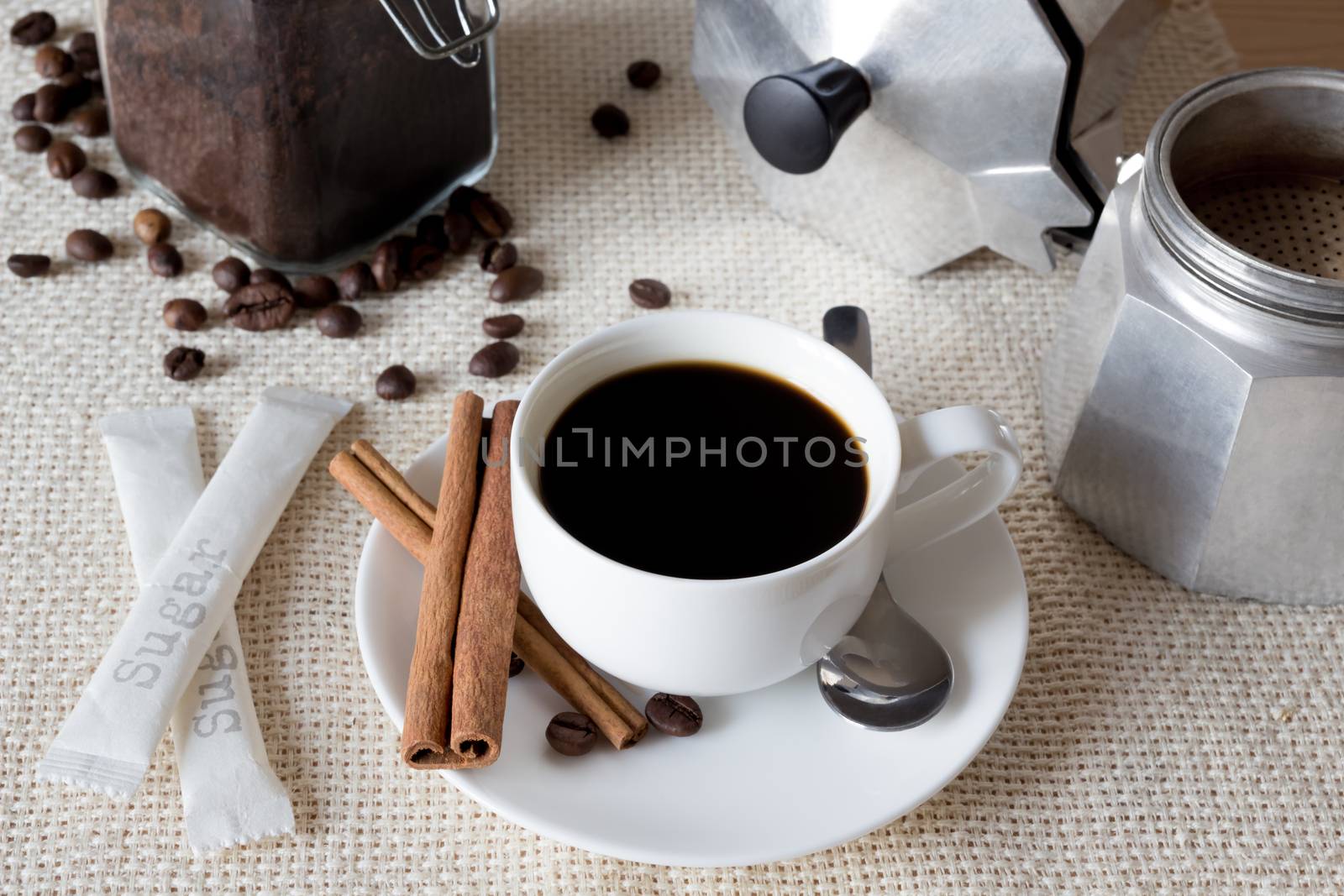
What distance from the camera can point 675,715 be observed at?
2.49 feet

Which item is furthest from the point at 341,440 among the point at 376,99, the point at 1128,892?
the point at 1128,892

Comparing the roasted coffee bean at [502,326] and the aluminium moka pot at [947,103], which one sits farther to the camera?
the roasted coffee bean at [502,326]

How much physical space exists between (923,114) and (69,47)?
0.86m

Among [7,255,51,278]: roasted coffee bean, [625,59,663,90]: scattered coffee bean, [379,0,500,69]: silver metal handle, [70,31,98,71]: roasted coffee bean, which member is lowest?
[7,255,51,278]: roasted coffee bean

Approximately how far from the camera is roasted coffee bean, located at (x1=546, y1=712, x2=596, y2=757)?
0.74 metres

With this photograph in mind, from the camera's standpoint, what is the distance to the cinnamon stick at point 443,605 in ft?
2.34

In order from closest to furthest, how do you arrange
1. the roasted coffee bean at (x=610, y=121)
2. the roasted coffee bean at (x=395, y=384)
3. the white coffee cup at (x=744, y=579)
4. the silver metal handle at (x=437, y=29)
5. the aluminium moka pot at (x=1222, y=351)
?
the white coffee cup at (x=744, y=579), the aluminium moka pot at (x=1222, y=351), the silver metal handle at (x=437, y=29), the roasted coffee bean at (x=395, y=384), the roasted coffee bean at (x=610, y=121)

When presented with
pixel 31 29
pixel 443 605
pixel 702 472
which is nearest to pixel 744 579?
pixel 702 472

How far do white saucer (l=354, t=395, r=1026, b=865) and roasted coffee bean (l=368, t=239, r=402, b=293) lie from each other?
32 cm

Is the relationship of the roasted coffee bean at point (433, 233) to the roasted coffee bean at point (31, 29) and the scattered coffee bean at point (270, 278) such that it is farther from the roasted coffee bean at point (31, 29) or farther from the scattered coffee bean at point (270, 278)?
the roasted coffee bean at point (31, 29)

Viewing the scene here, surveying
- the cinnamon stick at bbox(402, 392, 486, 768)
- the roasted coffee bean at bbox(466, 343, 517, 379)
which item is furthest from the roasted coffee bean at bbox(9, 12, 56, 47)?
the cinnamon stick at bbox(402, 392, 486, 768)

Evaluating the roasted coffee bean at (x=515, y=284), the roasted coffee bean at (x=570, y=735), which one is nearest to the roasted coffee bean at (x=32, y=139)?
the roasted coffee bean at (x=515, y=284)

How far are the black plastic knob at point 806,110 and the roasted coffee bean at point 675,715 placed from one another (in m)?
0.43

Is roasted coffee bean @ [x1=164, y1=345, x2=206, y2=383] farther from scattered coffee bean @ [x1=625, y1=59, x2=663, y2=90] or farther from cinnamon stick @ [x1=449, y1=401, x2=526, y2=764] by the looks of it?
scattered coffee bean @ [x1=625, y1=59, x2=663, y2=90]
